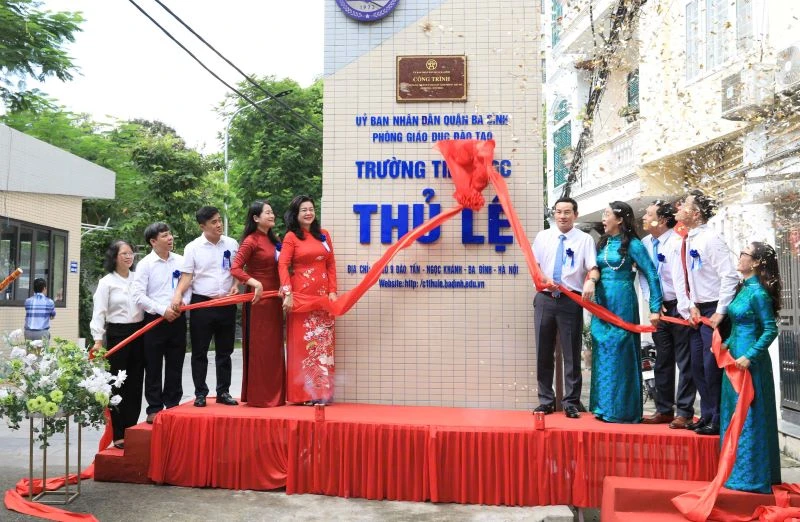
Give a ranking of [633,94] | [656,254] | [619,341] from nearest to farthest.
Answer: [619,341] → [656,254] → [633,94]

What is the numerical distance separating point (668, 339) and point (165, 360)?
3.23m

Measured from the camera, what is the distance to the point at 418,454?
437 centimetres

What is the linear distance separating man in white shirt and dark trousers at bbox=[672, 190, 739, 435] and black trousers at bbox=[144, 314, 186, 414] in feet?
10.5

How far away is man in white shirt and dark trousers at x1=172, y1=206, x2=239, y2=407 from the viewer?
5.01 metres

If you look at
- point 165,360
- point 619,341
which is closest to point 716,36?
point 619,341

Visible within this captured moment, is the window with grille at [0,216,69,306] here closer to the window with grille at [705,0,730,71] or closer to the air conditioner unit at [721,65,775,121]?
the window with grille at [705,0,730,71]

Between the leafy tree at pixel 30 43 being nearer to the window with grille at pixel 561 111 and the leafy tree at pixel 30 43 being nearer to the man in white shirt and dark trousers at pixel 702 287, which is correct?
the window with grille at pixel 561 111

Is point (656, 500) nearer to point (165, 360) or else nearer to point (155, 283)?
point (165, 360)

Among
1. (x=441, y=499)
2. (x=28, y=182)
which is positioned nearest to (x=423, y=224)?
(x=441, y=499)

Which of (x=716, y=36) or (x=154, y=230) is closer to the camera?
(x=154, y=230)

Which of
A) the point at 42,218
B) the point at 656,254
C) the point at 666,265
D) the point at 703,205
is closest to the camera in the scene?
the point at 703,205

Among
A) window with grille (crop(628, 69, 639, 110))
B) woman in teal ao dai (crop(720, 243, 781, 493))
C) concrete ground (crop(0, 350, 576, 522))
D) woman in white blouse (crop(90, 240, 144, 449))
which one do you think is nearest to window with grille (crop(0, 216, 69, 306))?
woman in white blouse (crop(90, 240, 144, 449))

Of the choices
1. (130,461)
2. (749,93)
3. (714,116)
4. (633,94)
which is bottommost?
(130,461)

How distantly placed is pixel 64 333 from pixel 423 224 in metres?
11.2
